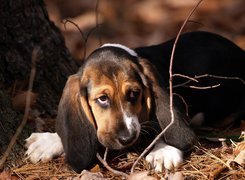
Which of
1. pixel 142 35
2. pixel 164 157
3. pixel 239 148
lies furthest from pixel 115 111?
pixel 142 35

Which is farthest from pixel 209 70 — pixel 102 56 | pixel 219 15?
pixel 219 15

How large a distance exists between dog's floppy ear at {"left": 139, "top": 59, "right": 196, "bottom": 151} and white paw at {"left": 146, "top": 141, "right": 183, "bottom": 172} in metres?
0.08

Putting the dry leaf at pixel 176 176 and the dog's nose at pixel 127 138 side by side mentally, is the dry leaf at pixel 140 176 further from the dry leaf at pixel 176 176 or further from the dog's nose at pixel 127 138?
the dog's nose at pixel 127 138

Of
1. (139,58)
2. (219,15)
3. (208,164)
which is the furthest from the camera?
(219,15)

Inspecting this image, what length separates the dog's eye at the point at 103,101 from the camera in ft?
18.7

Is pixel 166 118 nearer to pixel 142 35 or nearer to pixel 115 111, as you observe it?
pixel 115 111

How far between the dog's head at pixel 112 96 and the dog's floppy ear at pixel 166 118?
1.7 inches

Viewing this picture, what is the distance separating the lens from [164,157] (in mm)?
5711

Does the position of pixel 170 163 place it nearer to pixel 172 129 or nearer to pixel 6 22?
pixel 172 129

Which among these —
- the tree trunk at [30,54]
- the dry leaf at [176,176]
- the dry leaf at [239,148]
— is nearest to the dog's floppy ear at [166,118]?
the dry leaf at [239,148]

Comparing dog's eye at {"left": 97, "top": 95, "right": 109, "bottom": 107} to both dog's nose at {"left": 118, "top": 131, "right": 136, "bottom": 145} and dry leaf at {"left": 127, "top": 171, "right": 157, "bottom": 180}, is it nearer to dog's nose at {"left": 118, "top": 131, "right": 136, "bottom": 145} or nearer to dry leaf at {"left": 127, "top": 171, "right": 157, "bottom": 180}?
dog's nose at {"left": 118, "top": 131, "right": 136, "bottom": 145}

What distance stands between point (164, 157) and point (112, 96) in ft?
2.12

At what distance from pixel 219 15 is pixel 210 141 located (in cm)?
536

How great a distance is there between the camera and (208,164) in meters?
5.70
